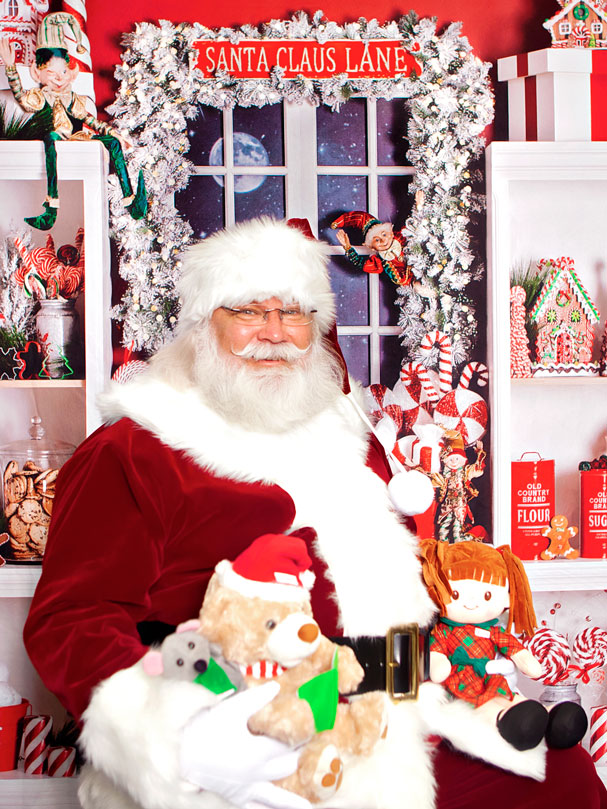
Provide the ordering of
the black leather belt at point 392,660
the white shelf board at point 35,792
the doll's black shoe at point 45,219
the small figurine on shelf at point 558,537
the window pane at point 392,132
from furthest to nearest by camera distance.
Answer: the window pane at point 392,132, the small figurine on shelf at point 558,537, the white shelf board at point 35,792, the doll's black shoe at point 45,219, the black leather belt at point 392,660

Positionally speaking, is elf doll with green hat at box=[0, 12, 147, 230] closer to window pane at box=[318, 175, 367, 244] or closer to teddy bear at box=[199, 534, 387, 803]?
window pane at box=[318, 175, 367, 244]

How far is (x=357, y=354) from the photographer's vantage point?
10.6 feet

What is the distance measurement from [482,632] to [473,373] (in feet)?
3.77

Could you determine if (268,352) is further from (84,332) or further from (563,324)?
(563,324)

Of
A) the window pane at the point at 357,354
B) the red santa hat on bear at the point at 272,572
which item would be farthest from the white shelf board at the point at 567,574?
the red santa hat on bear at the point at 272,572

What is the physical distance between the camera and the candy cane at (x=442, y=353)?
9.87 feet

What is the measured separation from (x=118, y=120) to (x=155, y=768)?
2.21 m

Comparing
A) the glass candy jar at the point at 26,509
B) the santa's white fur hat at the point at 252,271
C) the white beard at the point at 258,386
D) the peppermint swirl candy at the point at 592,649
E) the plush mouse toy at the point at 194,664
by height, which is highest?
the santa's white fur hat at the point at 252,271

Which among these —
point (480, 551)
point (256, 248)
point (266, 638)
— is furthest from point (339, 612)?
point (256, 248)

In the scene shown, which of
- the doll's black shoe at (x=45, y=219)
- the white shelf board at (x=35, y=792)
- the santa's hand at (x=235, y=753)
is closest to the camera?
the santa's hand at (x=235, y=753)

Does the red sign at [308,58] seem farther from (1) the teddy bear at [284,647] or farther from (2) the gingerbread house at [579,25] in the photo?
(1) the teddy bear at [284,647]

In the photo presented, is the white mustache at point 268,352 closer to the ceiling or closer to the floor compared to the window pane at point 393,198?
closer to the floor

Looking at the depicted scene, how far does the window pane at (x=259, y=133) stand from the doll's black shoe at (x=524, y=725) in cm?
207

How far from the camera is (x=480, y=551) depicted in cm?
220
